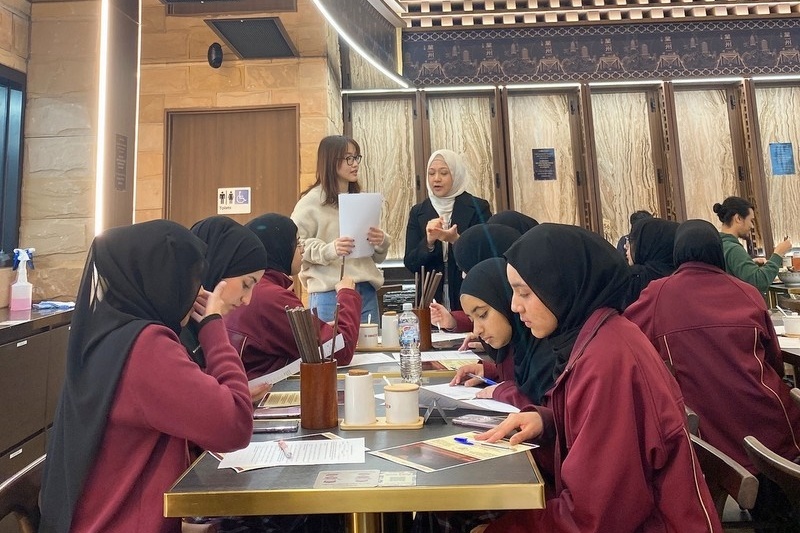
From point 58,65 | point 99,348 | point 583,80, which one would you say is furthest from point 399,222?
point 99,348

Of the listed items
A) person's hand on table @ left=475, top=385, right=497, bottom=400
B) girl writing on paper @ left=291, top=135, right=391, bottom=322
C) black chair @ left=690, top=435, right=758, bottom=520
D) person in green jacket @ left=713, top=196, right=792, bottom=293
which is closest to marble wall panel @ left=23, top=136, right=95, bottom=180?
girl writing on paper @ left=291, top=135, right=391, bottom=322

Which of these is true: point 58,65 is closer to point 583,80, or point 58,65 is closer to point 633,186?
point 583,80

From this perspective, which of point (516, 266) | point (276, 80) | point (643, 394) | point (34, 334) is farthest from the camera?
point (276, 80)

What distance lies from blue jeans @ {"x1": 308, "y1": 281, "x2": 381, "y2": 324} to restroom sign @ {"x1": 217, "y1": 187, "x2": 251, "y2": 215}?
1.74m

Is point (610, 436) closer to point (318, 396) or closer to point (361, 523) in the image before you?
point (361, 523)

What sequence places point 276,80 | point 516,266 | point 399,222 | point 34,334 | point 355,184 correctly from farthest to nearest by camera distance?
point 399,222 < point 276,80 < point 355,184 < point 34,334 < point 516,266

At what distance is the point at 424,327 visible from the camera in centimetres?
218

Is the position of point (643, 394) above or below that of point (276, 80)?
below

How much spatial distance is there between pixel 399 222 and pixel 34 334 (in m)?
2.79

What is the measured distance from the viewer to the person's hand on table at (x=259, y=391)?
1459 mm

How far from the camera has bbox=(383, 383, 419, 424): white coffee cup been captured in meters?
1.18

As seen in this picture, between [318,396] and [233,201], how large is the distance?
3.20 metres

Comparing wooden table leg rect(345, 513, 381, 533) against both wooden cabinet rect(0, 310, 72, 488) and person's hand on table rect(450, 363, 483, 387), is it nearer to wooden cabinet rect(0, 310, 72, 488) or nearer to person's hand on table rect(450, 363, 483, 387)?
person's hand on table rect(450, 363, 483, 387)

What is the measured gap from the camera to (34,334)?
7.44 ft
